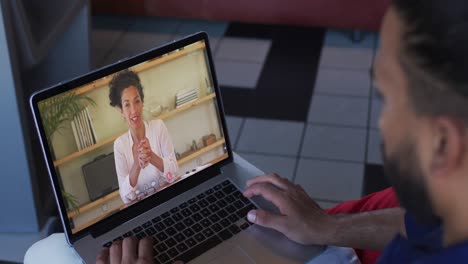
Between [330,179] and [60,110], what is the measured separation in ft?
4.63

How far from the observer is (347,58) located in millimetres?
3045

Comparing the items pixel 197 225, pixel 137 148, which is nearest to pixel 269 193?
pixel 197 225

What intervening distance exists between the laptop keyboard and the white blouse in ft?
0.19

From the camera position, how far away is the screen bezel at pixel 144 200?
105 cm

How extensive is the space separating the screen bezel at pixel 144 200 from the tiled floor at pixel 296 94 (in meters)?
0.96

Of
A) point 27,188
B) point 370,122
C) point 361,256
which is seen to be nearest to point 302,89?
point 370,122

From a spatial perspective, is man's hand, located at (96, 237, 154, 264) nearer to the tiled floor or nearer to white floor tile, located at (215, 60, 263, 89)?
the tiled floor

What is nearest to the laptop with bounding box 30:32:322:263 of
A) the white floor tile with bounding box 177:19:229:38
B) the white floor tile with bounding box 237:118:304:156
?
the white floor tile with bounding box 237:118:304:156

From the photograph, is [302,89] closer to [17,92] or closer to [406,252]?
[17,92]

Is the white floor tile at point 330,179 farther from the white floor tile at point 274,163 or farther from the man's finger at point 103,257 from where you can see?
the man's finger at point 103,257

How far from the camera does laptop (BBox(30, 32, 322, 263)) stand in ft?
3.56

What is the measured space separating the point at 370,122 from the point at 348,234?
5.05ft

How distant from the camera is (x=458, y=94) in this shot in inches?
25.4

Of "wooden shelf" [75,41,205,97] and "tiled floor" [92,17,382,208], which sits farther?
"tiled floor" [92,17,382,208]
